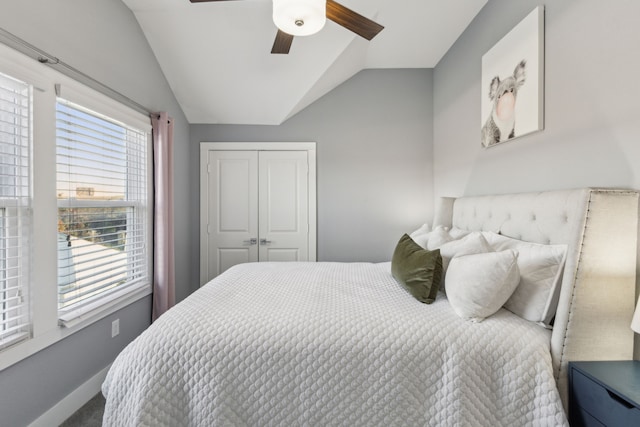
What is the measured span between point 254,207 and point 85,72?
6.26 ft

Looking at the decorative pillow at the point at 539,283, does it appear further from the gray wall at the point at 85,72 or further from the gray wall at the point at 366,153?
the gray wall at the point at 85,72

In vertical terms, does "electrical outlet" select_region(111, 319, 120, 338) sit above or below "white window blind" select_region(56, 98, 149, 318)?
below

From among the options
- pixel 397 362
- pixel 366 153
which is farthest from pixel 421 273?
pixel 366 153

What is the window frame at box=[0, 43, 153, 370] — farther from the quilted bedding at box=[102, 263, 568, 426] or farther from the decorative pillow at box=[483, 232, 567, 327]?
the decorative pillow at box=[483, 232, 567, 327]

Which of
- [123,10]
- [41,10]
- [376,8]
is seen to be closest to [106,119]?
[41,10]

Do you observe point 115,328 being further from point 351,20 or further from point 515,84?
point 515,84

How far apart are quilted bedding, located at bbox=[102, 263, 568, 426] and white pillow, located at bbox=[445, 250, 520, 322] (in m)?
0.10

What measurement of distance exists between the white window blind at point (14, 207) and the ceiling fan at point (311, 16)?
1043 mm

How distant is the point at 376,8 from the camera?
2.21 meters

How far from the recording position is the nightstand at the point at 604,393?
0.93 meters

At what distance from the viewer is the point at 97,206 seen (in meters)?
1.99

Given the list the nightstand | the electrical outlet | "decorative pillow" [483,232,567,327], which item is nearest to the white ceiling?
"decorative pillow" [483,232,567,327]

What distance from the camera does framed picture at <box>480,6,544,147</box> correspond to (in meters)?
1.64

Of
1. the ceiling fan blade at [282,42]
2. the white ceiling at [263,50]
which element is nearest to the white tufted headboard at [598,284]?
the ceiling fan blade at [282,42]
